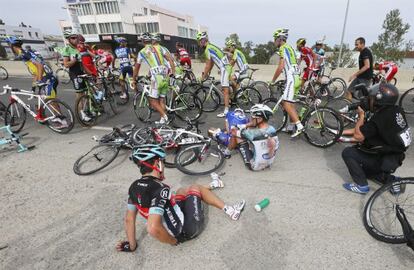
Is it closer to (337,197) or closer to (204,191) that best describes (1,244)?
(204,191)

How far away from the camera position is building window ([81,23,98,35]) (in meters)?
60.8

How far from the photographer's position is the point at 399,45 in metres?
32.5

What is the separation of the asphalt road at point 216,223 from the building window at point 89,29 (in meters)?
68.7

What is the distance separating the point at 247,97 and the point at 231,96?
53 centimetres

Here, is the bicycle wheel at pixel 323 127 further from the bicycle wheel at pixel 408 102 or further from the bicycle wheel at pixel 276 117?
the bicycle wheel at pixel 408 102

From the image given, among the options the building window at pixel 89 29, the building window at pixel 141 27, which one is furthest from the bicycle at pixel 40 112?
the building window at pixel 89 29

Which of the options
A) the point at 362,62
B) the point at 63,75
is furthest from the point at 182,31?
the point at 362,62

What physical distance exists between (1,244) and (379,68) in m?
10.1

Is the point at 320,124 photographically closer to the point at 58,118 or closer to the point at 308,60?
the point at 308,60

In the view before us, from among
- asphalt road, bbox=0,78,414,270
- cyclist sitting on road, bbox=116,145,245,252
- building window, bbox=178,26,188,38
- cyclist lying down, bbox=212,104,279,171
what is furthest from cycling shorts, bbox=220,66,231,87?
building window, bbox=178,26,188,38

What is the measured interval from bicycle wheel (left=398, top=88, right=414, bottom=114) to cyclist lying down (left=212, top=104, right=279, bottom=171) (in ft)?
17.7

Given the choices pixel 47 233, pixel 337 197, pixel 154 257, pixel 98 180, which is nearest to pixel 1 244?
pixel 47 233

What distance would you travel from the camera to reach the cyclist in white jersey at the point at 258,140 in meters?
3.62

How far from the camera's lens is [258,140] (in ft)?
11.8
